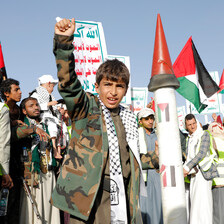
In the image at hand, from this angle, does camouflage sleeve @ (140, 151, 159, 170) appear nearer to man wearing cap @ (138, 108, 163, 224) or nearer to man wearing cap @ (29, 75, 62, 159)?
man wearing cap @ (29, 75, 62, 159)

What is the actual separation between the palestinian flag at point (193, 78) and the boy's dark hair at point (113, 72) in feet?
12.9

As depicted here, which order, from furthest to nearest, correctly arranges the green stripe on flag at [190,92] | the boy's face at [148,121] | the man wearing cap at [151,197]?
the boy's face at [148,121]
the green stripe on flag at [190,92]
the man wearing cap at [151,197]

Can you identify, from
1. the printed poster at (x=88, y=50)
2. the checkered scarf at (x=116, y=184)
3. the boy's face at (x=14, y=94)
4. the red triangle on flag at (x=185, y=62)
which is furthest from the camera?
the red triangle on flag at (x=185, y=62)

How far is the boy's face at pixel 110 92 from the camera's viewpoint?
273 centimetres

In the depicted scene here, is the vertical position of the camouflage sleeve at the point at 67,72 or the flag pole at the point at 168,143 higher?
the camouflage sleeve at the point at 67,72

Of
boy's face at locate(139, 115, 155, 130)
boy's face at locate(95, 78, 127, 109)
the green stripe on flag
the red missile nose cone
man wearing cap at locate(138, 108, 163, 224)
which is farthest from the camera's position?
boy's face at locate(139, 115, 155, 130)

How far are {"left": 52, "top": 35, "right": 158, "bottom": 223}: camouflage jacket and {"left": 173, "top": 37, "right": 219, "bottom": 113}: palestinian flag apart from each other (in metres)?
4.20

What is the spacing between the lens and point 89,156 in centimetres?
247

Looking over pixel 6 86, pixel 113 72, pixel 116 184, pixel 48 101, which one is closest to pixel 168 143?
pixel 116 184

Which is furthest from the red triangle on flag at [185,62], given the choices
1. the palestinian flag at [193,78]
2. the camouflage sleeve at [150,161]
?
the camouflage sleeve at [150,161]

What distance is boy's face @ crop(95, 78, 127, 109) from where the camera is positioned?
2727mm

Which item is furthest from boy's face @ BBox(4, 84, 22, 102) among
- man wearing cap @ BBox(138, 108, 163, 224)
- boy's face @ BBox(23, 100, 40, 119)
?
man wearing cap @ BBox(138, 108, 163, 224)

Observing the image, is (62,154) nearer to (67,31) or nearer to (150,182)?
(150,182)

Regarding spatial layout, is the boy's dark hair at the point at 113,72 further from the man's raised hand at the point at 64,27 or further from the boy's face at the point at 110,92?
the man's raised hand at the point at 64,27
